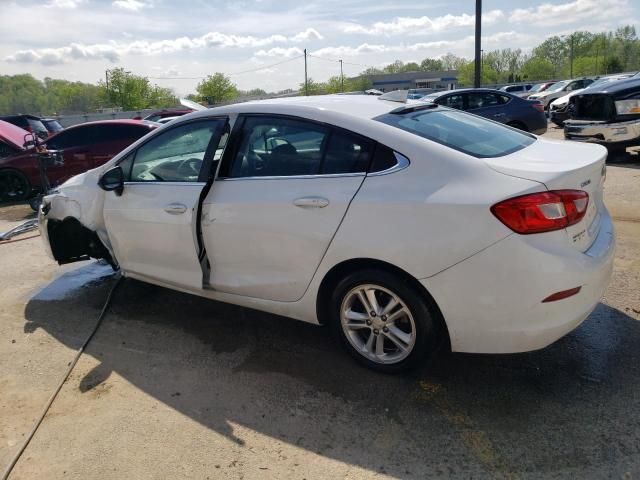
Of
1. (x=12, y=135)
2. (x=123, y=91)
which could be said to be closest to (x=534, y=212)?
(x=12, y=135)

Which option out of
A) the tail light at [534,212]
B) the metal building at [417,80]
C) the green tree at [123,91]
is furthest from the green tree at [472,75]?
the tail light at [534,212]

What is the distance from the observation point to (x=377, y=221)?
2.80m

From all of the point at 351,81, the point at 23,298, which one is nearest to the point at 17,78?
the point at 351,81

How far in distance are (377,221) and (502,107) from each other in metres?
10.3

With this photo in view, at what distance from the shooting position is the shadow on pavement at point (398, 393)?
2.47m

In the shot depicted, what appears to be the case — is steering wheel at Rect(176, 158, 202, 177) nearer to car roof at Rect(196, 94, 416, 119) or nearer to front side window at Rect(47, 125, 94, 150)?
car roof at Rect(196, 94, 416, 119)

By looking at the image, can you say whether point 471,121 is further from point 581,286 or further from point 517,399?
point 517,399

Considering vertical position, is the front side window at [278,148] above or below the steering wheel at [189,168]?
above

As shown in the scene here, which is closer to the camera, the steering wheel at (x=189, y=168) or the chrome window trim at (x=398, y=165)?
the chrome window trim at (x=398, y=165)

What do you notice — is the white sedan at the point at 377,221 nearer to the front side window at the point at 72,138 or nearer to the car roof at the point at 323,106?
the car roof at the point at 323,106

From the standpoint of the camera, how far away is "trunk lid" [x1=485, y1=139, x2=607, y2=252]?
103 inches

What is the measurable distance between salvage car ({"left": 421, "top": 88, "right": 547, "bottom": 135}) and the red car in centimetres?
655

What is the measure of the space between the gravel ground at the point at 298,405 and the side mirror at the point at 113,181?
1076 millimetres

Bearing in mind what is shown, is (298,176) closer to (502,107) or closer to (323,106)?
(323,106)
